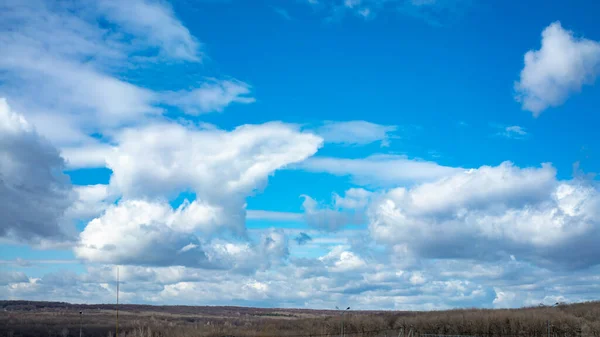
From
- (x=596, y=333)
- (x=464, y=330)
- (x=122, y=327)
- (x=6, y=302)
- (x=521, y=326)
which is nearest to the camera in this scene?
(x=596, y=333)

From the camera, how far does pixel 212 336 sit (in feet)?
180

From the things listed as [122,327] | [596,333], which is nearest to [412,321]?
[596,333]

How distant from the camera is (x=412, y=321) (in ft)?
228

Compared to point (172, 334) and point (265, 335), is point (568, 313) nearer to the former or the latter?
point (265, 335)

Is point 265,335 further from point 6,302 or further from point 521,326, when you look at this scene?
point 6,302

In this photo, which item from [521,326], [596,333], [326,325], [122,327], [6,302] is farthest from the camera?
[6,302]

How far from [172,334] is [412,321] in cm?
2711

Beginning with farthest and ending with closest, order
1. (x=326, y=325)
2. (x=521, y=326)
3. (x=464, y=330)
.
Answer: (x=326, y=325) < (x=464, y=330) < (x=521, y=326)

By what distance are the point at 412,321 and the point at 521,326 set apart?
13.8m

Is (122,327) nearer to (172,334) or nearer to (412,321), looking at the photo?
(172,334)

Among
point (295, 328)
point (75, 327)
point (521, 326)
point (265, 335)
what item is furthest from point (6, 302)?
point (521, 326)

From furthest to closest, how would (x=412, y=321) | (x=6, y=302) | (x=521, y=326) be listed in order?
1. (x=6, y=302)
2. (x=412, y=321)
3. (x=521, y=326)

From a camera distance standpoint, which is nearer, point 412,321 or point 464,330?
point 464,330

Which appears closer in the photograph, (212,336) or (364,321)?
(212,336)
